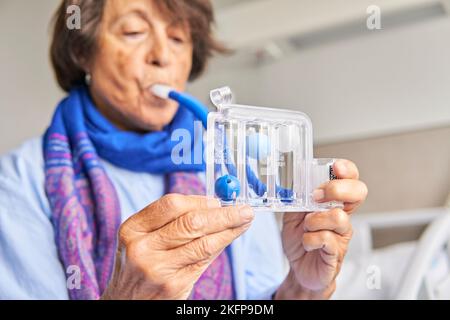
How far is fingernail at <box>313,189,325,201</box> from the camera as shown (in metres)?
0.45

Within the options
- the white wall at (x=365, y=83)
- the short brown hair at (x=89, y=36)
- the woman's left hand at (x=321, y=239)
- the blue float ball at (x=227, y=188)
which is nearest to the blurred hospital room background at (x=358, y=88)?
the white wall at (x=365, y=83)

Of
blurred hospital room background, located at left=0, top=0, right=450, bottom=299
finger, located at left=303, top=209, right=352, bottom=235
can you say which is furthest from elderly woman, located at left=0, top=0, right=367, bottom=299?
blurred hospital room background, located at left=0, top=0, right=450, bottom=299

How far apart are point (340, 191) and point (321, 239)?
0.21 feet

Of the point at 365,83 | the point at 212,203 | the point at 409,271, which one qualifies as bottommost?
the point at 409,271

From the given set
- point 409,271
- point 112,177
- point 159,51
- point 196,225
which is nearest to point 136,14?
point 159,51

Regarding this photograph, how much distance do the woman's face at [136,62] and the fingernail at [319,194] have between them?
23 centimetres

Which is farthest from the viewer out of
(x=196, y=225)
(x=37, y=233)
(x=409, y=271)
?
(x=409, y=271)

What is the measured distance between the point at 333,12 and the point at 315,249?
0.73 m

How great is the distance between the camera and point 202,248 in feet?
1.34

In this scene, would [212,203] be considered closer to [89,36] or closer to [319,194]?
[319,194]

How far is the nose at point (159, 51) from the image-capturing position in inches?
23.5

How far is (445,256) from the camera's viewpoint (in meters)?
0.93
